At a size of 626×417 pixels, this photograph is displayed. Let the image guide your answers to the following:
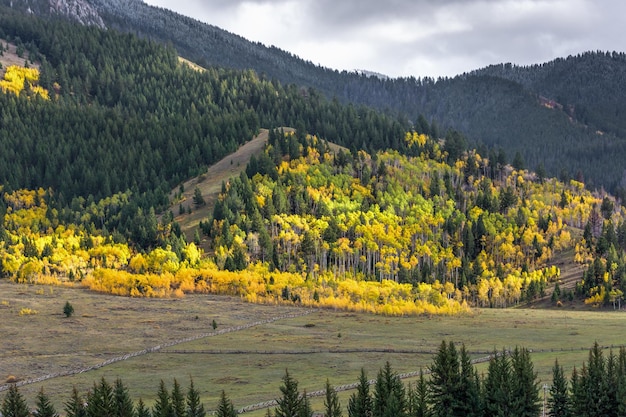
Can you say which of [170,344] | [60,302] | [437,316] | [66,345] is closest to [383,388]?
[170,344]

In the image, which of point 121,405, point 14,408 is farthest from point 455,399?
point 14,408

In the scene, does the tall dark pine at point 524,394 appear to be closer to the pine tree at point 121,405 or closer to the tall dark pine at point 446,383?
the tall dark pine at point 446,383

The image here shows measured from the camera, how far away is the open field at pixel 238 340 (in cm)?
12344

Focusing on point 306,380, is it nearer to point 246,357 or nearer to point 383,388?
point 246,357

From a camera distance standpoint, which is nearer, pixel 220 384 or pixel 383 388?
pixel 383 388

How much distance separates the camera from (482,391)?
92250 millimetres

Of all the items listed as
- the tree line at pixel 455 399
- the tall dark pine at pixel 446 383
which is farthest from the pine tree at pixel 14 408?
the tall dark pine at pixel 446 383

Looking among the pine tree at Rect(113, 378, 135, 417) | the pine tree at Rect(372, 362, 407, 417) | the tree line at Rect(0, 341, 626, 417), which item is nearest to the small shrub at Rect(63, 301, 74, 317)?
the tree line at Rect(0, 341, 626, 417)

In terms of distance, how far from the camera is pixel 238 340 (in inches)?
6009

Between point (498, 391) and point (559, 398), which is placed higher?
point (498, 391)

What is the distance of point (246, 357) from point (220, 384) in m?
19.4

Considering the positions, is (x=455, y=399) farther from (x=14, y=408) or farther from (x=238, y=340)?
(x=238, y=340)

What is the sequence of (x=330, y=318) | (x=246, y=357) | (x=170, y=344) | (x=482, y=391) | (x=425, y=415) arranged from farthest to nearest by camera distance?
1. (x=330, y=318)
2. (x=170, y=344)
3. (x=246, y=357)
4. (x=482, y=391)
5. (x=425, y=415)

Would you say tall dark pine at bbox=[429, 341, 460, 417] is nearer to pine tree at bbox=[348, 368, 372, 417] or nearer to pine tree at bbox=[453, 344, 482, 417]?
pine tree at bbox=[453, 344, 482, 417]
